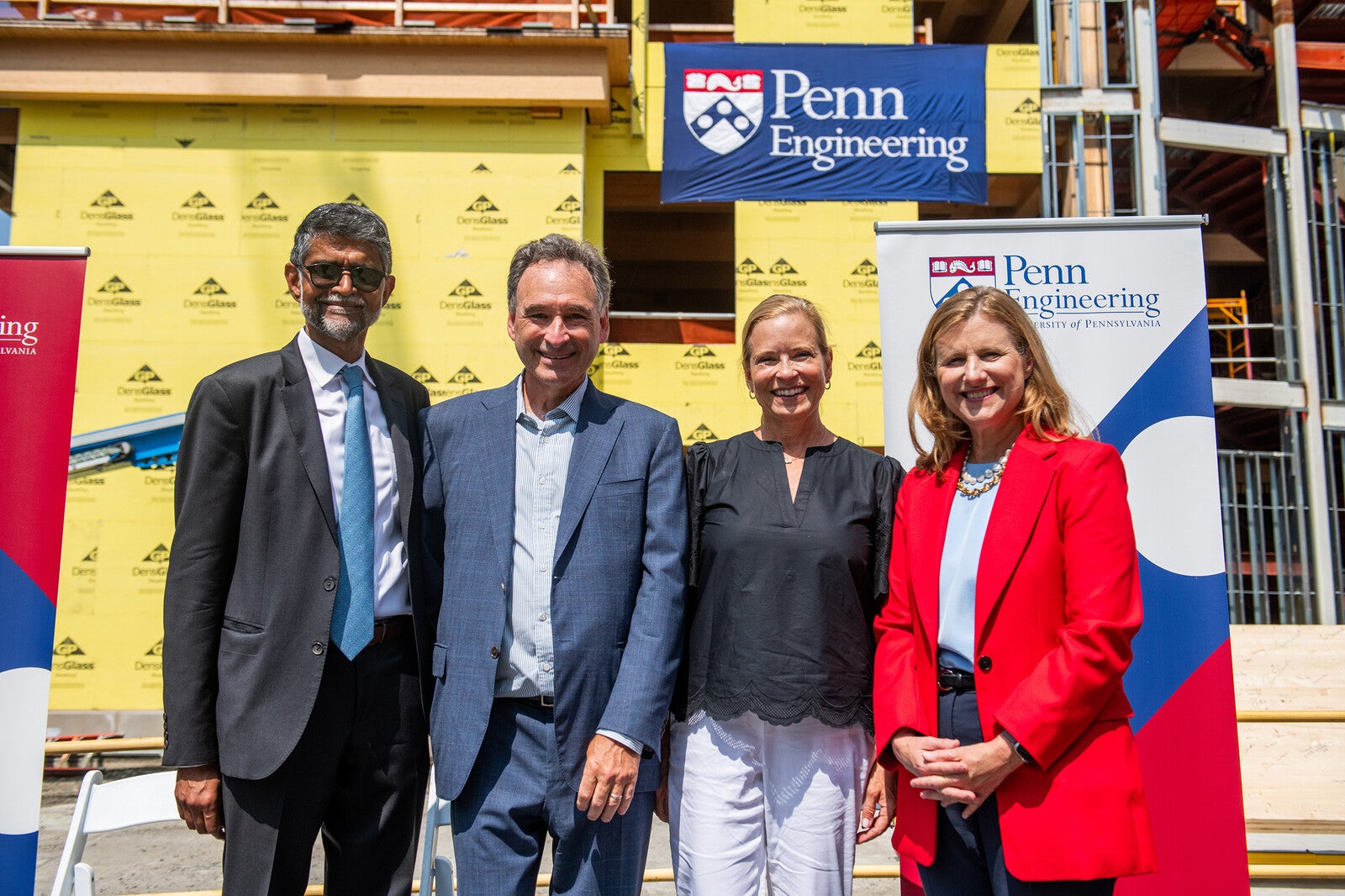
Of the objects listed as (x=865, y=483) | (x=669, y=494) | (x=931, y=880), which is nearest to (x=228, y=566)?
(x=669, y=494)

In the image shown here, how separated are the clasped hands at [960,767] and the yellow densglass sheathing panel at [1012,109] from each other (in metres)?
8.50

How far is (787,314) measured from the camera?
2.46 metres

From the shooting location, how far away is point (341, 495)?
225 cm

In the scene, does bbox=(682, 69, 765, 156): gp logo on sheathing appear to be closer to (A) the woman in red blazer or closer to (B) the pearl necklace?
(A) the woman in red blazer

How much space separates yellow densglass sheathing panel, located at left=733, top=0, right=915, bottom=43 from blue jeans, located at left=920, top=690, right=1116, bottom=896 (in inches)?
339

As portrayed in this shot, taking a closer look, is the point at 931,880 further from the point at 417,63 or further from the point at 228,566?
the point at 417,63

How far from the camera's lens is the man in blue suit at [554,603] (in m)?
2.03

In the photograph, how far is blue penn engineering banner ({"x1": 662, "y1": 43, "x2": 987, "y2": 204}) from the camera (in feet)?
29.2

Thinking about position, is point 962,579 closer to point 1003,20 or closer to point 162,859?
point 162,859

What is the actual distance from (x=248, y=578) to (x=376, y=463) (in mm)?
421

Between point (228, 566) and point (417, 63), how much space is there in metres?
7.57

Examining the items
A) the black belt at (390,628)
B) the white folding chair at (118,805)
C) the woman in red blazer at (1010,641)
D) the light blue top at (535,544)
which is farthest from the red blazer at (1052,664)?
the white folding chair at (118,805)

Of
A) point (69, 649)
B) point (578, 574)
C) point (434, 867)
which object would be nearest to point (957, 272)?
point (578, 574)

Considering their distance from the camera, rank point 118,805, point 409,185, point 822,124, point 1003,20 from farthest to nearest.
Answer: point 1003,20 → point 822,124 → point 409,185 → point 118,805
